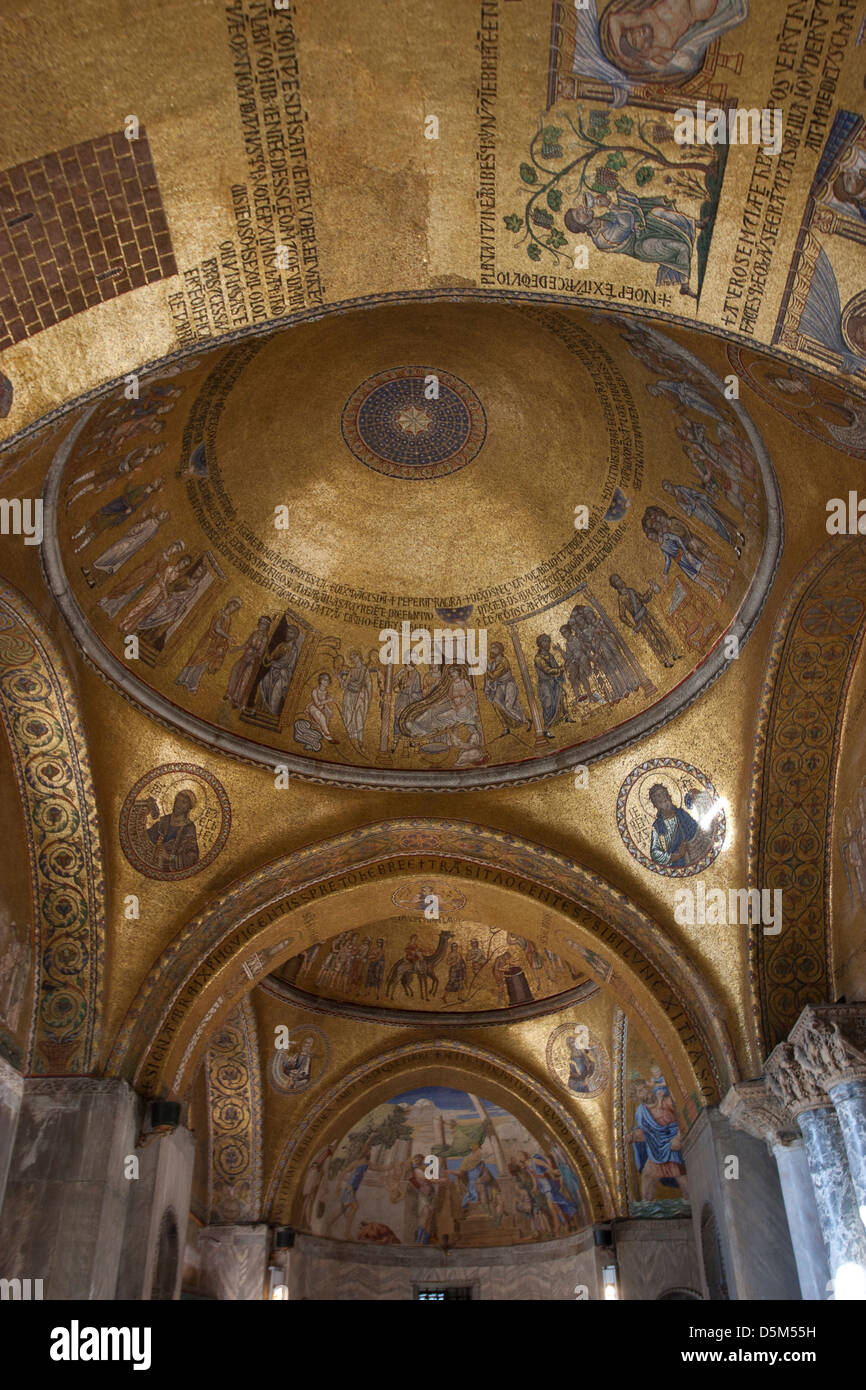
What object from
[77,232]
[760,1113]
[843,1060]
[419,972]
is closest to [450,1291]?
[419,972]

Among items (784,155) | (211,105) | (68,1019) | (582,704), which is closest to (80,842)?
(68,1019)

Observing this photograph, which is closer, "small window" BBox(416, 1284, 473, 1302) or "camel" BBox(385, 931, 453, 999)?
"camel" BBox(385, 931, 453, 999)

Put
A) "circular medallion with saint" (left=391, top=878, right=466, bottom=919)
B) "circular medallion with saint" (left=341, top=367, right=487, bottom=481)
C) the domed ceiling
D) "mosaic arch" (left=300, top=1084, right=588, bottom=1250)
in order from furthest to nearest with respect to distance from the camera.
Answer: "mosaic arch" (left=300, top=1084, right=588, bottom=1250) < "circular medallion with saint" (left=391, top=878, right=466, bottom=919) < "circular medallion with saint" (left=341, top=367, right=487, bottom=481) < the domed ceiling

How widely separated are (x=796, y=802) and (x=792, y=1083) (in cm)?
293

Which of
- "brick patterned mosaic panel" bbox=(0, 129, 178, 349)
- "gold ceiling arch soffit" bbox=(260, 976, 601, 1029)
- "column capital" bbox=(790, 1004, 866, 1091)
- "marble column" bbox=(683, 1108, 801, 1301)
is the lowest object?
"marble column" bbox=(683, 1108, 801, 1301)

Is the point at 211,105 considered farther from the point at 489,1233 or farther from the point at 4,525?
the point at 489,1233

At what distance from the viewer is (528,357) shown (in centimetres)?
1159

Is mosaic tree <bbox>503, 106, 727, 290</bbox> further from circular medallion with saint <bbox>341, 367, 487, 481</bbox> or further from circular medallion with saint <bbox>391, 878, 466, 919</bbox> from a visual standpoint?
circular medallion with saint <bbox>391, 878, 466, 919</bbox>

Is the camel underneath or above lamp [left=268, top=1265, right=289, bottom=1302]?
above

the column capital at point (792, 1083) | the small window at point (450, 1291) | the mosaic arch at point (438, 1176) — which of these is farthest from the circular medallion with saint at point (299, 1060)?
the column capital at point (792, 1083)

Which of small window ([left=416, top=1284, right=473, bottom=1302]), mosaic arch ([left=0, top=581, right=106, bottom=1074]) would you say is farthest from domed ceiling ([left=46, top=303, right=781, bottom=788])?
small window ([left=416, top=1284, right=473, bottom=1302])

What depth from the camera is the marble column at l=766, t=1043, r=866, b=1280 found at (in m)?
9.29

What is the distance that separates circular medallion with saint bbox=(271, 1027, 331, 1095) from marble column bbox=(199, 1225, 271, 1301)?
7.11 ft

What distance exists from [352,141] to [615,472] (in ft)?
21.8
